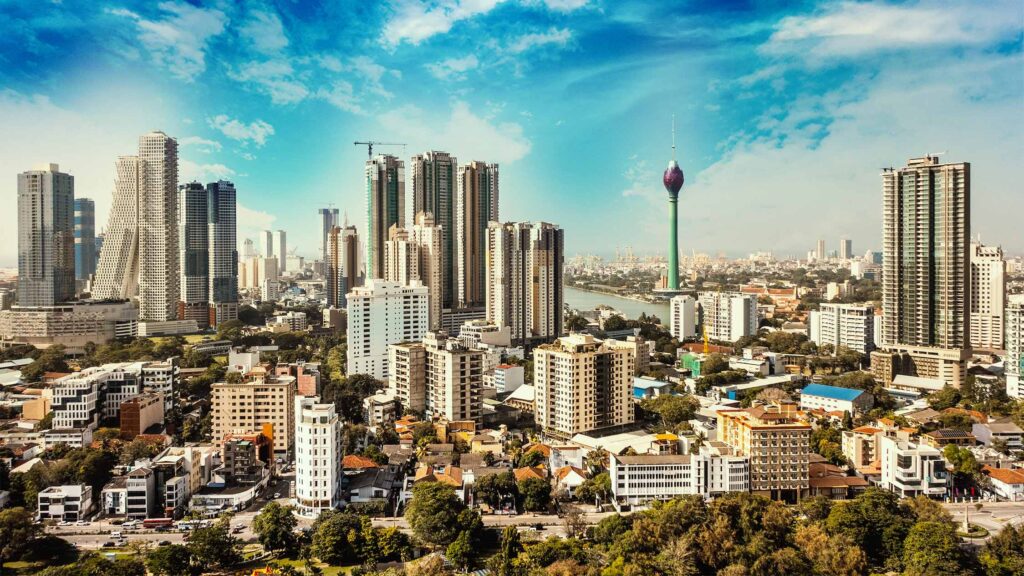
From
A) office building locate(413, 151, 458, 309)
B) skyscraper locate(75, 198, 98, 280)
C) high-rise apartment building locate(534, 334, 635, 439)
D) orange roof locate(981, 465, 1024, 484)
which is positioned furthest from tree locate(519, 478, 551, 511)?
skyscraper locate(75, 198, 98, 280)

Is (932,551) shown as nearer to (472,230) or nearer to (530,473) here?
(530,473)

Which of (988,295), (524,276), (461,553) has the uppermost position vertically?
(524,276)

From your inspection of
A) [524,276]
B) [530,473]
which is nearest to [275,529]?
[530,473]

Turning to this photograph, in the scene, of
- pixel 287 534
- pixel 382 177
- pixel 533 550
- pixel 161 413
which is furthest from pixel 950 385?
pixel 382 177

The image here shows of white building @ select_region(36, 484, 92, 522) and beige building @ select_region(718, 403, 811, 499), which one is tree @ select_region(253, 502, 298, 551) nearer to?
white building @ select_region(36, 484, 92, 522)

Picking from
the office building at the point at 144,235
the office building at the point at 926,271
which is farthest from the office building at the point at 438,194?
the office building at the point at 926,271

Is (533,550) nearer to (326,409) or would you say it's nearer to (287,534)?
(287,534)

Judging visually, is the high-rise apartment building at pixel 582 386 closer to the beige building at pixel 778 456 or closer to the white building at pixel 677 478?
the white building at pixel 677 478
